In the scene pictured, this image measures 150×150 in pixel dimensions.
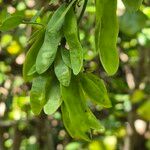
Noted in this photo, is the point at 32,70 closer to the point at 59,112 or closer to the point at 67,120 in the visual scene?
the point at 67,120

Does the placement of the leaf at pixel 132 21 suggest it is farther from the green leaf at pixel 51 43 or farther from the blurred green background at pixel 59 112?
the green leaf at pixel 51 43

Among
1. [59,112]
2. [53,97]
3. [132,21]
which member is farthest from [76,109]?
[59,112]

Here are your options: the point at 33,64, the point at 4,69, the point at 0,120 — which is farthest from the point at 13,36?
the point at 33,64

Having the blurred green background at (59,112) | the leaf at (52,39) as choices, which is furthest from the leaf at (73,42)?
the blurred green background at (59,112)

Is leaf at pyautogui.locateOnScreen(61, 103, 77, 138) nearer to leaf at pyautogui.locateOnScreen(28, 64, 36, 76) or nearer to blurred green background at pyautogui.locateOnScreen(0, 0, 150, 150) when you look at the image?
Answer: leaf at pyautogui.locateOnScreen(28, 64, 36, 76)

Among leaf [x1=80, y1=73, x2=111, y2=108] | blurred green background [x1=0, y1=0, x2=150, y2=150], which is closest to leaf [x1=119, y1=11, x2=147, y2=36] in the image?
blurred green background [x1=0, y1=0, x2=150, y2=150]

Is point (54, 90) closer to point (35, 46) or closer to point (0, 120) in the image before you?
point (35, 46)
